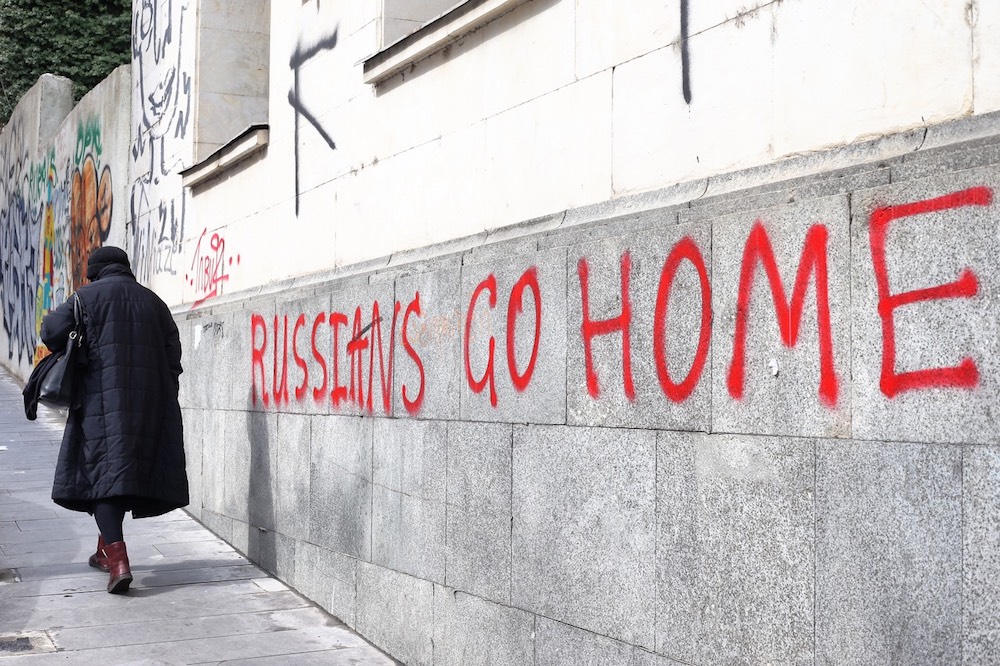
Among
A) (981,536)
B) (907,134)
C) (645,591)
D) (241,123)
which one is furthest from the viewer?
(241,123)

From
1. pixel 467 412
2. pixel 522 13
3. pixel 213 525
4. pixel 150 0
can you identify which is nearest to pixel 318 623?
pixel 467 412

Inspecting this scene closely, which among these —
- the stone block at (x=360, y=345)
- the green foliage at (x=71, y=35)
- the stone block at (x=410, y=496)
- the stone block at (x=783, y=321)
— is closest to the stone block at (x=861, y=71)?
the stone block at (x=783, y=321)

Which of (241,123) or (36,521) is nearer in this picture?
(36,521)

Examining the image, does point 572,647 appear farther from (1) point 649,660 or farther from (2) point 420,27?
(2) point 420,27

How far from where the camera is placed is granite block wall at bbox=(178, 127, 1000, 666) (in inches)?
108

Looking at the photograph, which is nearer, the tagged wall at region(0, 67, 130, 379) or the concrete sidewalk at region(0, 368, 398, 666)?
the concrete sidewalk at region(0, 368, 398, 666)

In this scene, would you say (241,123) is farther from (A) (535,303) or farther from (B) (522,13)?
(A) (535,303)

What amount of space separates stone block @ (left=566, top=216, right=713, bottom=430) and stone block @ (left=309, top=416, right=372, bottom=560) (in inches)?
72.4

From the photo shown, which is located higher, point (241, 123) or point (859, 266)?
point (241, 123)

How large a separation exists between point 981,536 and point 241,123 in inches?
299

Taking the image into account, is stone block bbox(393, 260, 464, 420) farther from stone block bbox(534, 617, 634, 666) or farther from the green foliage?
the green foliage

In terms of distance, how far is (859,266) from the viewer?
299cm

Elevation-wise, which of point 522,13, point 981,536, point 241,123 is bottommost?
point 981,536

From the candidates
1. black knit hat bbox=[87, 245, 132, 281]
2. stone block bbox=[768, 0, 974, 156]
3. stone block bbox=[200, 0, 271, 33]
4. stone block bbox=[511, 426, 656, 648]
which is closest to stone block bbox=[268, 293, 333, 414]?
black knit hat bbox=[87, 245, 132, 281]
